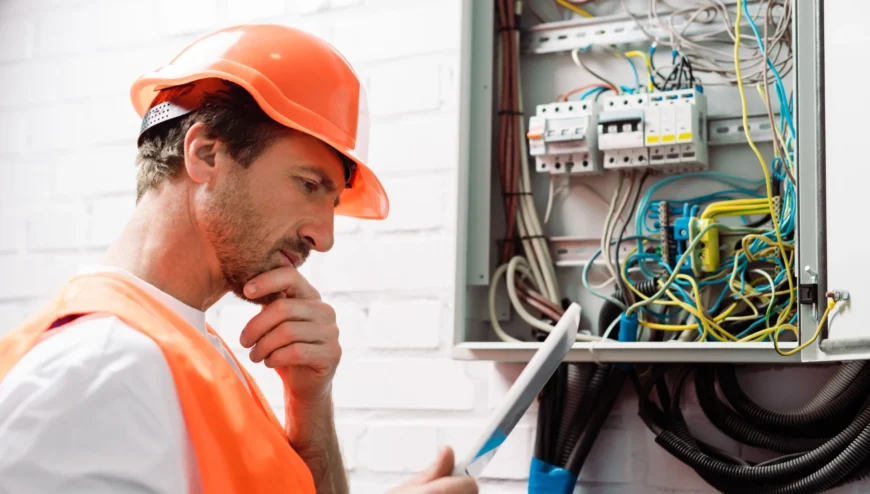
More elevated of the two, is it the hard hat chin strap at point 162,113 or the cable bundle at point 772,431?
the hard hat chin strap at point 162,113

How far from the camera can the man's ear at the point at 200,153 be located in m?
1.30

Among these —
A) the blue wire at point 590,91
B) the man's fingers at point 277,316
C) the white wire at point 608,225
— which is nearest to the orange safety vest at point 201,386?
the man's fingers at point 277,316

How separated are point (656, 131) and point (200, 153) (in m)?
0.91

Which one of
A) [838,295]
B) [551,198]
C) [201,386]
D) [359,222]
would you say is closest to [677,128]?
[551,198]

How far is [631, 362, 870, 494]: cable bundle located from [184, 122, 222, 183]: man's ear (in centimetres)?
97

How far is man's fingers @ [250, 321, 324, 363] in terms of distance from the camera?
4.25 ft

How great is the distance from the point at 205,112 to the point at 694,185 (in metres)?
1.02

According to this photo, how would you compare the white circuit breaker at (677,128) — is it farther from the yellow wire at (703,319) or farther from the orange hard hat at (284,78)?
the orange hard hat at (284,78)

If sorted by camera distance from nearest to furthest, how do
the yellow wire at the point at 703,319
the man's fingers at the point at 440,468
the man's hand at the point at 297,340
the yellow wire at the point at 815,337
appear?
the man's fingers at the point at 440,468 → the man's hand at the point at 297,340 → the yellow wire at the point at 815,337 → the yellow wire at the point at 703,319

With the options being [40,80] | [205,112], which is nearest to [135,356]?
[205,112]

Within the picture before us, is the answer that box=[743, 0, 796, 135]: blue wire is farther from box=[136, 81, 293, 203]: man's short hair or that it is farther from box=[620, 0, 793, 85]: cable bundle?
box=[136, 81, 293, 203]: man's short hair

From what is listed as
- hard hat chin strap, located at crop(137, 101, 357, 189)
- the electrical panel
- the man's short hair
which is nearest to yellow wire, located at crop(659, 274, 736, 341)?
the electrical panel

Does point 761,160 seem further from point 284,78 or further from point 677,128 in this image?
point 284,78

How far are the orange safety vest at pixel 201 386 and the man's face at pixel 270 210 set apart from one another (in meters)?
0.16
